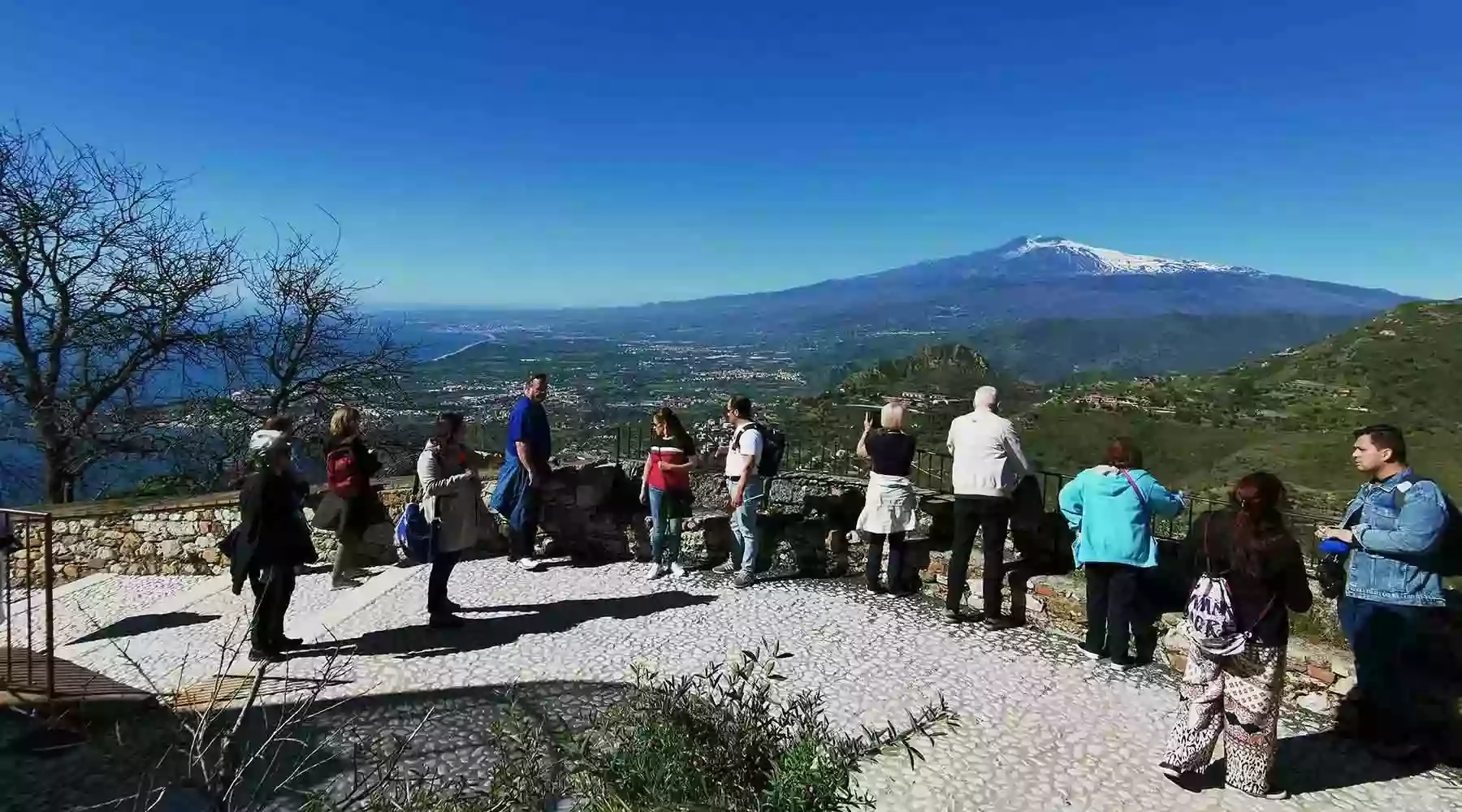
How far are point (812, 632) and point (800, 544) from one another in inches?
65.8

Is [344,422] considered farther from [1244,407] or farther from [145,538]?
[1244,407]

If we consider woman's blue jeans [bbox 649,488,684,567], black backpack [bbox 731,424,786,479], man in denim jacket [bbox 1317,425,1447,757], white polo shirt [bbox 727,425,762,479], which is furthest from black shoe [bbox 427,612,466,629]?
man in denim jacket [bbox 1317,425,1447,757]

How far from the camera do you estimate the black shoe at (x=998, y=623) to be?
21.5ft

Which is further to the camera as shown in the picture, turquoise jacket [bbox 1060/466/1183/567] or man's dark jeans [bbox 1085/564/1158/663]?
man's dark jeans [bbox 1085/564/1158/663]

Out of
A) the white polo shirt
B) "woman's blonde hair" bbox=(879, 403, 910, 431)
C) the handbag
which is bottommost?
the handbag

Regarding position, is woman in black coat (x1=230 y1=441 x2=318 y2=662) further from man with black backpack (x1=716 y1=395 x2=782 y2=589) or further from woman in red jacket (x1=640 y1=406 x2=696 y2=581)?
man with black backpack (x1=716 y1=395 x2=782 y2=589)

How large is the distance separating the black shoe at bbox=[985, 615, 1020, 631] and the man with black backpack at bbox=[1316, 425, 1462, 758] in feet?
7.49

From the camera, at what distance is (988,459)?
20.6 feet

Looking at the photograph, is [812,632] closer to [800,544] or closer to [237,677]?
[800,544]

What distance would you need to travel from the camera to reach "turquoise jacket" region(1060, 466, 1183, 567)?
558cm

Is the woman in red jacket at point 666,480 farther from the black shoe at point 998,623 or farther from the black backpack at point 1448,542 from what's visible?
the black backpack at point 1448,542

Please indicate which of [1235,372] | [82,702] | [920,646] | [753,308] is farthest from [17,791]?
[753,308]

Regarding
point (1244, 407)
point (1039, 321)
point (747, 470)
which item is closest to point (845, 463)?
point (747, 470)

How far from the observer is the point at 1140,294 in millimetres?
170500
